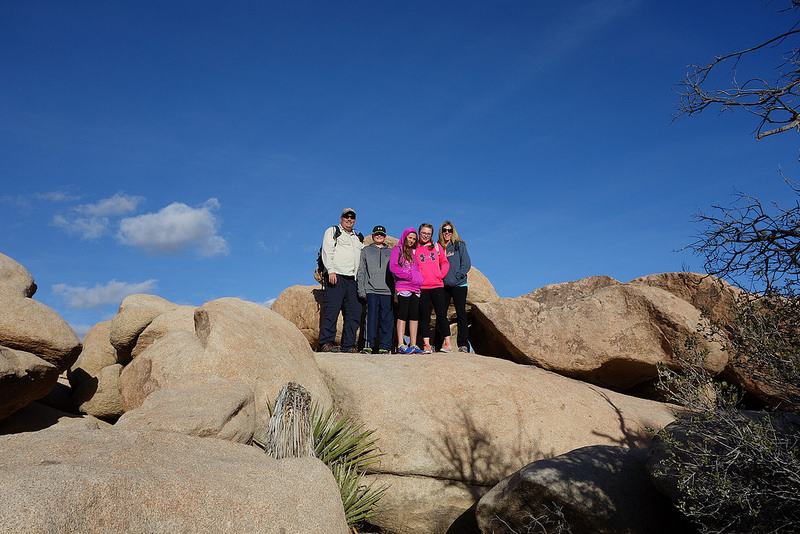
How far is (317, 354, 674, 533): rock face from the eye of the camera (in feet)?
26.1

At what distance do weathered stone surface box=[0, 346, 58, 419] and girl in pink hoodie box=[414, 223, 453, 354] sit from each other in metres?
6.73

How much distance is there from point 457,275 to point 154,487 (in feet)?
28.4

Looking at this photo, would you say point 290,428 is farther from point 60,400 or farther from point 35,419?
point 60,400

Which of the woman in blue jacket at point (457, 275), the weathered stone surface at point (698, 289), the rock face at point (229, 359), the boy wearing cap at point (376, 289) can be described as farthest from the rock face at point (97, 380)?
the weathered stone surface at point (698, 289)

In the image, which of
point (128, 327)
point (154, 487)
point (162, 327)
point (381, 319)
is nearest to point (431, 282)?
point (381, 319)

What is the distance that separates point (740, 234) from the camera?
221 inches

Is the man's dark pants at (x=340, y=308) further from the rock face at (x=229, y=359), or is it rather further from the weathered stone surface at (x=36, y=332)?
the weathered stone surface at (x=36, y=332)

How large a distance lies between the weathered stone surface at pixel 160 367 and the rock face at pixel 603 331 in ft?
21.0

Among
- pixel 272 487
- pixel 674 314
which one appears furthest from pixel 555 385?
pixel 272 487

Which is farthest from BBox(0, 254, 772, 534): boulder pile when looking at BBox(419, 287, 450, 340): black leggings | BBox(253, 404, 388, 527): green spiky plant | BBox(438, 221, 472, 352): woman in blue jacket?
BBox(419, 287, 450, 340): black leggings

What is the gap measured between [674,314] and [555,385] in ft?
9.46

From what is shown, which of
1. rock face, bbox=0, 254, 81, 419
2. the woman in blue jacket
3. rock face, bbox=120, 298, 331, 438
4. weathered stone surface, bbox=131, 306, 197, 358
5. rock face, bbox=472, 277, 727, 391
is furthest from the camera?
the woman in blue jacket

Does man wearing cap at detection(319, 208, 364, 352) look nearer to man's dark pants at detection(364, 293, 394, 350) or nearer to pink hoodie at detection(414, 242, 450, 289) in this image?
man's dark pants at detection(364, 293, 394, 350)

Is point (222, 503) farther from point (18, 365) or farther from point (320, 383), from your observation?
Result: point (18, 365)
